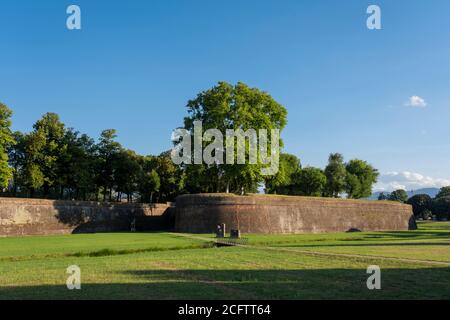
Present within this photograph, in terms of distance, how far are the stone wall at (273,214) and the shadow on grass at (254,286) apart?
27002mm

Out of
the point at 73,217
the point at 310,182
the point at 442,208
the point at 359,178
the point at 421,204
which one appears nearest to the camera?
the point at 73,217

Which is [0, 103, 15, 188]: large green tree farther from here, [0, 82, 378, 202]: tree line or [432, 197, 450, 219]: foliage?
[432, 197, 450, 219]: foliage

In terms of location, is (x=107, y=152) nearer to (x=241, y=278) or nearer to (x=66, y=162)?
(x=66, y=162)

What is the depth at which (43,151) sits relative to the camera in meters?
48.6

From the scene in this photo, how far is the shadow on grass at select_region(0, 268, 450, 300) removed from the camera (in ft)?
32.3

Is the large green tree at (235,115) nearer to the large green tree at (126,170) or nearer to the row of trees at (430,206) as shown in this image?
the large green tree at (126,170)

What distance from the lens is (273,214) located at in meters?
43.2

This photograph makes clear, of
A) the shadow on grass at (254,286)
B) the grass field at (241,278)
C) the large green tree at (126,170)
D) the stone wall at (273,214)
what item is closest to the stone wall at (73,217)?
the stone wall at (273,214)

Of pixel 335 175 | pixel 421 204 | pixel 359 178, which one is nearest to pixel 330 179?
pixel 335 175

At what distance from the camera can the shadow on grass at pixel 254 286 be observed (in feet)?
32.3

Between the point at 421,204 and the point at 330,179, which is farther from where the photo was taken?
→ the point at 421,204

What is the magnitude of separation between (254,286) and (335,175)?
74593 mm

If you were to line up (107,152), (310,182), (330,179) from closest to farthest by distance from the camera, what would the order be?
(107,152) → (310,182) → (330,179)
